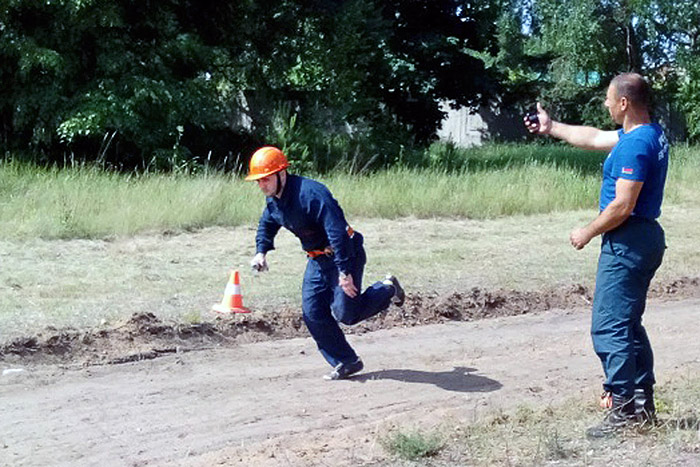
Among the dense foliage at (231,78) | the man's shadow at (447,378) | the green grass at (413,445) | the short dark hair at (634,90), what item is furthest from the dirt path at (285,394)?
the dense foliage at (231,78)

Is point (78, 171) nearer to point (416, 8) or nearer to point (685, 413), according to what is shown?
point (685, 413)

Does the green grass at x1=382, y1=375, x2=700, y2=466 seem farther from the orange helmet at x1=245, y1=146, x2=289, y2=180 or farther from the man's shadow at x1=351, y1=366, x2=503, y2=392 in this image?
the orange helmet at x1=245, y1=146, x2=289, y2=180

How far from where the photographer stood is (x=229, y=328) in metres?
10.1

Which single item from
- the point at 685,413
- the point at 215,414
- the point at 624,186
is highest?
the point at 624,186

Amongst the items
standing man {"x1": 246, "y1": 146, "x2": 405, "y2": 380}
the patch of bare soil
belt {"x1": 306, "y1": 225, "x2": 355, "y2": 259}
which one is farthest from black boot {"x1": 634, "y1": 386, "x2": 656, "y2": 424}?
the patch of bare soil

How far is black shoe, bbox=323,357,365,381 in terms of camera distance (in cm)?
848

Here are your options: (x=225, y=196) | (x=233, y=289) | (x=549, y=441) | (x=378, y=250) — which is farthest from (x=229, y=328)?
(x=225, y=196)

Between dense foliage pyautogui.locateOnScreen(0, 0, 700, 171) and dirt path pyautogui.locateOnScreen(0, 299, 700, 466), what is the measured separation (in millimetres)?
10307

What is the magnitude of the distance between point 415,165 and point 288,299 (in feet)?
38.6

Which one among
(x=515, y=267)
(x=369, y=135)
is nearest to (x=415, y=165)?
(x=369, y=135)

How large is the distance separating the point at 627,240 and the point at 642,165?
45 centimetres

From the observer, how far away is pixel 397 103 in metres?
31.9

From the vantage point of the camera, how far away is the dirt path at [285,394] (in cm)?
679

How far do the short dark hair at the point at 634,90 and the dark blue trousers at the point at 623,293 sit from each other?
26.5 inches
